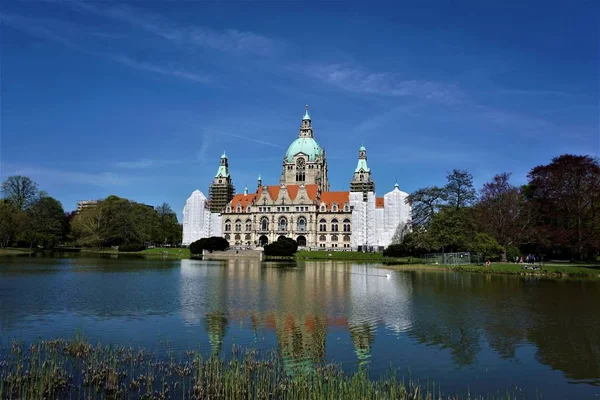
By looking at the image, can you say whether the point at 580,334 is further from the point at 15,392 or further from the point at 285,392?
the point at 15,392

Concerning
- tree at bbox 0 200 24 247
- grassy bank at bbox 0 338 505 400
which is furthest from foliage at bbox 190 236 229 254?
grassy bank at bbox 0 338 505 400

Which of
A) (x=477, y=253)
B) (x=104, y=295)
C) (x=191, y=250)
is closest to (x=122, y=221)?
(x=191, y=250)

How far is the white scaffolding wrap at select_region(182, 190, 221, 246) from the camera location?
115000mm

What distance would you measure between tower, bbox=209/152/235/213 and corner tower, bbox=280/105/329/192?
13.4 metres

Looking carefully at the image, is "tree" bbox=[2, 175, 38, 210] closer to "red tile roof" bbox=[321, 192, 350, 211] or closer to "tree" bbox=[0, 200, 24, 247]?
"tree" bbox=[0, 200, 24, 247]

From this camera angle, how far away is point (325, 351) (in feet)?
48.9

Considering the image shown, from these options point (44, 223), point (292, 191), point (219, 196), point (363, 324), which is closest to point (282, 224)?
point (292, 191)

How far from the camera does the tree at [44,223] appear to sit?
84.2 m

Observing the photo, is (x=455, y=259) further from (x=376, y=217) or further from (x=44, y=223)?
(x=44, y=223)

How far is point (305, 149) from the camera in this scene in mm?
125812

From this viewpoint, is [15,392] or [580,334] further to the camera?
[580,334]

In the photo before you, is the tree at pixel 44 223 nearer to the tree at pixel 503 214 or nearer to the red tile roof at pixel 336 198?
the red tile roof at pixel 336 198

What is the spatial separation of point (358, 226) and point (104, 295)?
270ft

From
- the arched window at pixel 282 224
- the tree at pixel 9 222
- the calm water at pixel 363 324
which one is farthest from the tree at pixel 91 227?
the calm water at pixel 363 324
